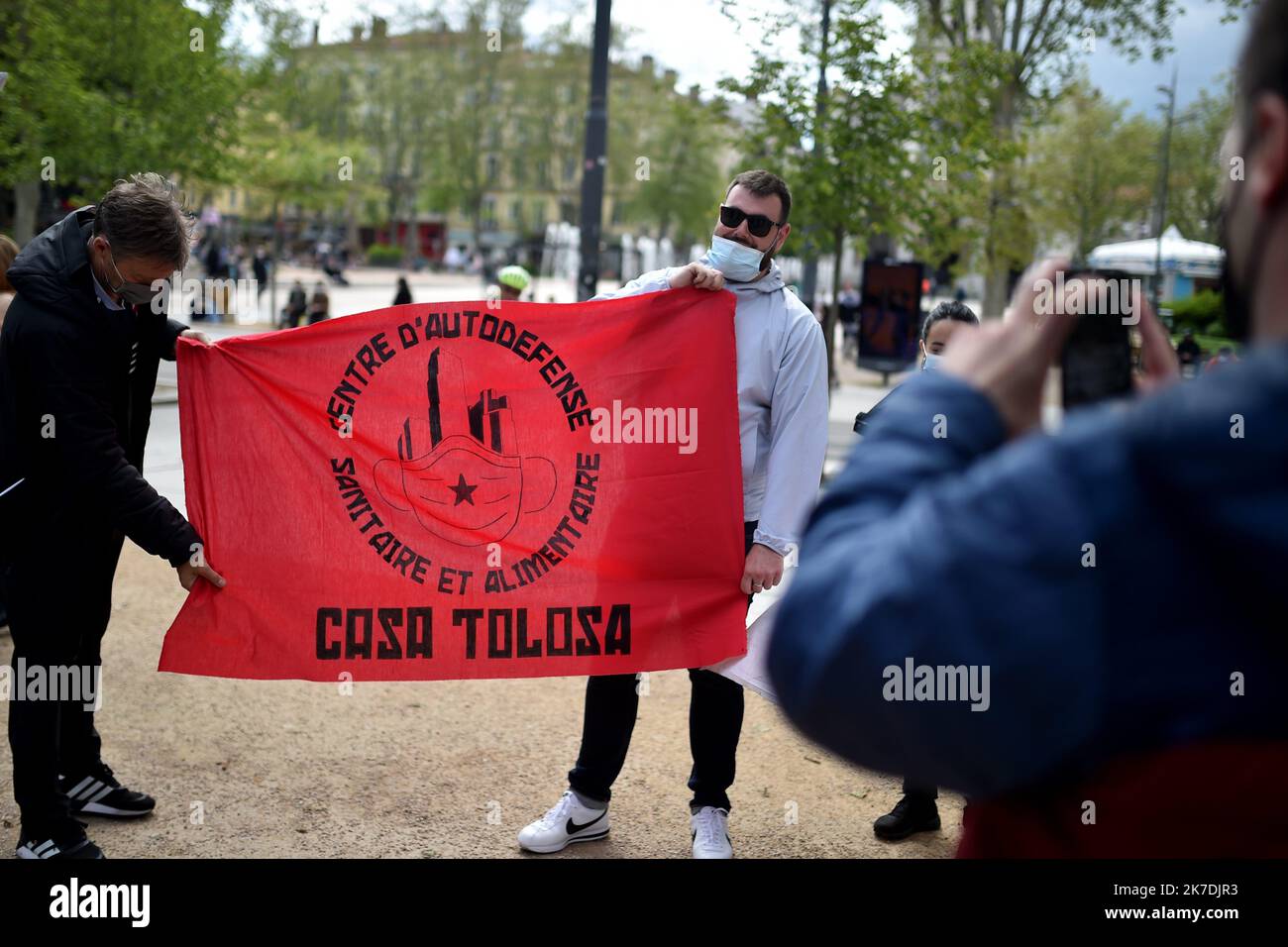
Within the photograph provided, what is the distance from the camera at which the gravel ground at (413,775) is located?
432cm

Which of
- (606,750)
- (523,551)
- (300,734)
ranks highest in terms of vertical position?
(523,551)

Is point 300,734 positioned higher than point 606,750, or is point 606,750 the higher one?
point 606,750

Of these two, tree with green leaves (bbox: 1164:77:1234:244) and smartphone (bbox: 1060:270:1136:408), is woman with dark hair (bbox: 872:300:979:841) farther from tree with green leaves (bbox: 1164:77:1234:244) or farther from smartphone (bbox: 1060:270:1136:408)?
tree with green leaves (bbox: 1164:77:1234:244)

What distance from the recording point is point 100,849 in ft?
13.1

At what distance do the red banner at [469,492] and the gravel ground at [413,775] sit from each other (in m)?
0.64

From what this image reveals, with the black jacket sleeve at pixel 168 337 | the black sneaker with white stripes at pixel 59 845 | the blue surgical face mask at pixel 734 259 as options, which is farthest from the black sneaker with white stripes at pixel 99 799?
the blue surgical face mask at pixel 734 259

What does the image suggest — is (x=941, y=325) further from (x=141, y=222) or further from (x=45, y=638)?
(x=45, y=638)

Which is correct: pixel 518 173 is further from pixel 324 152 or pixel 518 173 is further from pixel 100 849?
pixel 100 849

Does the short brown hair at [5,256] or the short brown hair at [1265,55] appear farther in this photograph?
the short brown hair at [5,256]

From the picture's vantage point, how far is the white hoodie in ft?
13.3

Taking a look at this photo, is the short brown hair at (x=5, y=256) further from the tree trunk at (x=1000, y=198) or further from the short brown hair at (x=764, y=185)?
the tree trunk at (x=1000, y=198)
